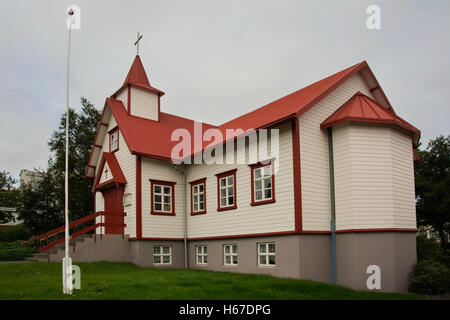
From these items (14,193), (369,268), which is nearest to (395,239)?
(369,268)

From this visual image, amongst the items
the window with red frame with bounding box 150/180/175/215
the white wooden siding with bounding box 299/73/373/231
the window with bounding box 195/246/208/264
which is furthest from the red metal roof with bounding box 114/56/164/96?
the white wooden siding with bounding box 299/73/373/231

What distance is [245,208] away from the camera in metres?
18.5

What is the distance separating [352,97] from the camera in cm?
Result: 1870

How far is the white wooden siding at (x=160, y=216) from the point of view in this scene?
21.4m

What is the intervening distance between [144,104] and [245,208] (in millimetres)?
10553

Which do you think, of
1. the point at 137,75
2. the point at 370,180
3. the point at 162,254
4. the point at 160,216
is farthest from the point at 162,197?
the point at 370,180

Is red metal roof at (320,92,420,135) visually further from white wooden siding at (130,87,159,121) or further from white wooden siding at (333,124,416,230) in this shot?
white wooden siding at (130,87,159,121)

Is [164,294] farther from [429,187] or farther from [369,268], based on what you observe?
[429,187]

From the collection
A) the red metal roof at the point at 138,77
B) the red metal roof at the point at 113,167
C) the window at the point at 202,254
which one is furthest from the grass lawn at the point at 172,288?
the red metal roof at the point at 138,77

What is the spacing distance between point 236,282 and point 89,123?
29396 mm

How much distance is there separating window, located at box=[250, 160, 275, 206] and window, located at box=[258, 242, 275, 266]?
1.67 m

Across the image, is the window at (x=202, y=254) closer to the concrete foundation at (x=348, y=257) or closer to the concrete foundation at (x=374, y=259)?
the concrete foundation at (x=348, y=257)

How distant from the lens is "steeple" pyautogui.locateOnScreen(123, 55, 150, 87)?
85.7 ft

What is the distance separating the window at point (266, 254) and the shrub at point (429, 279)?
16.3ft
